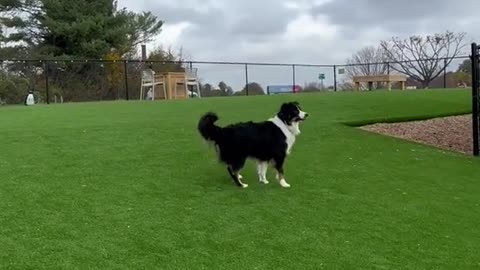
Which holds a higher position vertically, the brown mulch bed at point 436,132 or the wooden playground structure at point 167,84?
the wooden playground structure at point 167,84

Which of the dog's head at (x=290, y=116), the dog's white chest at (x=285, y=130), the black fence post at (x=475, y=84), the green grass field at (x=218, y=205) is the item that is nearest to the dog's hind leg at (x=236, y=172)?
the green grass field at (x=218, y=205)

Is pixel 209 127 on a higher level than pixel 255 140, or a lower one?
higher

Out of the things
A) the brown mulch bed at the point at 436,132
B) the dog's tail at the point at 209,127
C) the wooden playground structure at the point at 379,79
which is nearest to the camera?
the dog's tail at the point at 209,127

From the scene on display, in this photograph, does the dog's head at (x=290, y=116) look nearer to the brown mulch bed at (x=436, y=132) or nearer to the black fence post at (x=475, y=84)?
the black fence post at (x=475, y=84)

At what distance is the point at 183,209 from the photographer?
5270 mm

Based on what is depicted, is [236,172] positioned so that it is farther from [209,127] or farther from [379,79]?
[379,79]

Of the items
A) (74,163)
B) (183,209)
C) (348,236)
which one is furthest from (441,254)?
(74,163)

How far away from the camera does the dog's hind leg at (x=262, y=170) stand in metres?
6.48

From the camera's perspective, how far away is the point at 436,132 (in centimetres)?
1150

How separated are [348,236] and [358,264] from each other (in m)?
0.63

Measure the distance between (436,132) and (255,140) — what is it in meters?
6.56

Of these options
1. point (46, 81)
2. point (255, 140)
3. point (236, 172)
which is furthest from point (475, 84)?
point (46, 81)

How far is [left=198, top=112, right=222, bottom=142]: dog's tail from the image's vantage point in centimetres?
605

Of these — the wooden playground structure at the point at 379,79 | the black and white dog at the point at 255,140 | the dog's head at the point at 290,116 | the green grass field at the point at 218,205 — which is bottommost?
the green grass field at the point at 218,205
